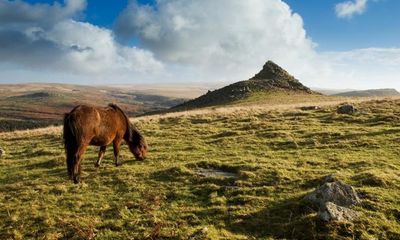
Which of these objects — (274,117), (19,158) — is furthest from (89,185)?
(274,117)

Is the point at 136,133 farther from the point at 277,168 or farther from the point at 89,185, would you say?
the point at 277,168

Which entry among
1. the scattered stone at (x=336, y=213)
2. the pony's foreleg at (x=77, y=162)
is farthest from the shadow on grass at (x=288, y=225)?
the pony's foreleg at (x=77, y=162)

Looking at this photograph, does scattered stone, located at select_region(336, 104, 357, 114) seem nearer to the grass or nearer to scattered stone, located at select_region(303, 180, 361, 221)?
the grass

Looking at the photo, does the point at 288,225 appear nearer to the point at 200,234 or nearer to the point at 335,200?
the point at 335,200

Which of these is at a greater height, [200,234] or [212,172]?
[212,172]

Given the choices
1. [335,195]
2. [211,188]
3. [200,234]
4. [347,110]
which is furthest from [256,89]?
[200,234]

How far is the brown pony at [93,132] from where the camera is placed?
47.2 feet

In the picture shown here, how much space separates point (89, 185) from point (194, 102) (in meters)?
65.1

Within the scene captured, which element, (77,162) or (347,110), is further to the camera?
(347,110)

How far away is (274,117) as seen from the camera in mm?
32844

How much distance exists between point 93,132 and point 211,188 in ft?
16.8

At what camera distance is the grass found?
35.4ft

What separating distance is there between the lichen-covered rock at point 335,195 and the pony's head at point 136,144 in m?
9.39

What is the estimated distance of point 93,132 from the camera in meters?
15.6
